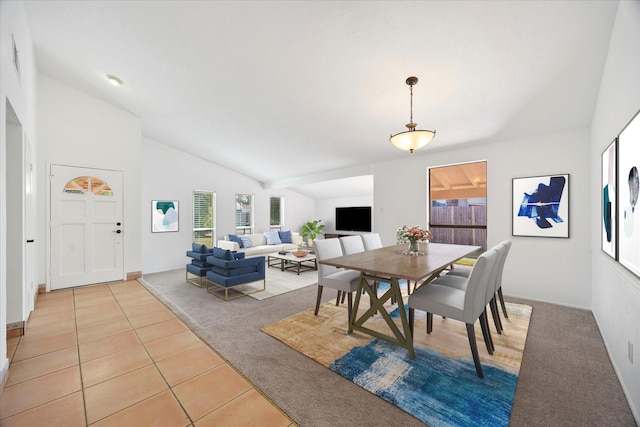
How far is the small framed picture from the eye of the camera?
584cm

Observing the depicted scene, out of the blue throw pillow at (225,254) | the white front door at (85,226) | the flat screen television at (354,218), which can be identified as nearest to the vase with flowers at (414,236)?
the blue throw pillow at (225,254)

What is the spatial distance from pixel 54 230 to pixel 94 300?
4.57 ft

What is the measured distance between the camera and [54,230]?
13.5 feet

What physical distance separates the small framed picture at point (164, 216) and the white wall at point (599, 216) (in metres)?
6.93

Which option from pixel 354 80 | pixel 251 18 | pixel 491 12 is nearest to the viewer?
pixel 491 12

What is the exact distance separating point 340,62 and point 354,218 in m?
5.66

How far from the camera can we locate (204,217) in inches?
267

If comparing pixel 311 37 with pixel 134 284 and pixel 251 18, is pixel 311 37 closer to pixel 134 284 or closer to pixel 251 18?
pixel 251 18

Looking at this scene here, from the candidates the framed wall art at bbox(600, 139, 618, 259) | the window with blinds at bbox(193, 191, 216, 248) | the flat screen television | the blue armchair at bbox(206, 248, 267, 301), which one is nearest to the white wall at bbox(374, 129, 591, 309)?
the framed wall art at bbox(600, 139, 618, 259)

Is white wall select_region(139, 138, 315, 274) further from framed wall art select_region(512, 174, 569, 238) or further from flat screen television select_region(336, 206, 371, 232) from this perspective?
framed wall art select_region(512, 174, 569, 238)

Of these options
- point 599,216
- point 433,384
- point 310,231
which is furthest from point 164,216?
point 599,216

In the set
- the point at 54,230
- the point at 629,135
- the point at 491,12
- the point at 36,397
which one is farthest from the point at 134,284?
the point at 629,135

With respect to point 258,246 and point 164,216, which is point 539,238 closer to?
point 258,246

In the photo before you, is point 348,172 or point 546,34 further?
point 348,172
